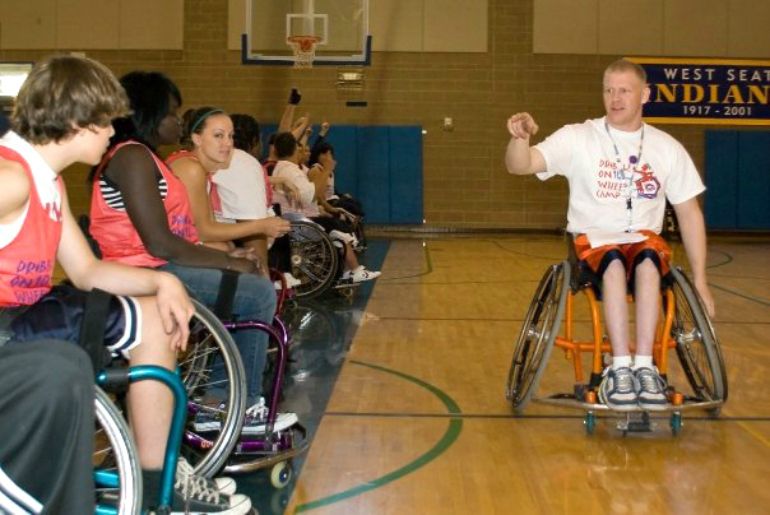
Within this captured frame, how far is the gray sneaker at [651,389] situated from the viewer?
2.99 meters

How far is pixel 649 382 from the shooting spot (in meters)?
3.02

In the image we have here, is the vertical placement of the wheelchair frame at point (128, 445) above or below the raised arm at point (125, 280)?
below

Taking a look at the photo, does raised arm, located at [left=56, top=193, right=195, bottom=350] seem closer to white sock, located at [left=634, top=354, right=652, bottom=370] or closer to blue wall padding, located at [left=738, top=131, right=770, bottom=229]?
white sock, located at [left=634, top=354, right=652, bottom=370]

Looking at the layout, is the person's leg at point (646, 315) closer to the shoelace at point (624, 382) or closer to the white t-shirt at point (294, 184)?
the shoelace at point (624, 382)

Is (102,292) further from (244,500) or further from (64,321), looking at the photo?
(244,500)

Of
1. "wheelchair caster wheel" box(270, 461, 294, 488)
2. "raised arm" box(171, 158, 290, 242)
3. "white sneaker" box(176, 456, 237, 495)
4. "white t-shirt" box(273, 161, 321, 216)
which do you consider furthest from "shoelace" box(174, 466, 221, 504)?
"white t-shirt" box(273, 161, 321, 216)

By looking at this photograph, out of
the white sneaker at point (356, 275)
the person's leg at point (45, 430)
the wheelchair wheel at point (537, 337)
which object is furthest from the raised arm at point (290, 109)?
the person's leg at point (45, 430)

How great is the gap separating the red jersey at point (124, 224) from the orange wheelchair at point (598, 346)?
1175mm

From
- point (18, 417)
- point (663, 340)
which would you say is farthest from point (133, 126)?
point (663, 340)

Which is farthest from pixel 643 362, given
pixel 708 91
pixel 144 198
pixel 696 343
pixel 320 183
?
pixel 708 91

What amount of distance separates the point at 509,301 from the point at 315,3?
485 cm

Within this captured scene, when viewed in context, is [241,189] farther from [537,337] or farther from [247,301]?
[247,301]

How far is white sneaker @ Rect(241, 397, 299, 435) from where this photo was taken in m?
2.70

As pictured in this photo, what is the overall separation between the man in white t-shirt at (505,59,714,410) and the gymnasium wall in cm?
870
